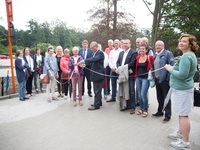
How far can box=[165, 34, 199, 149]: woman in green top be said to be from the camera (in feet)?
8.53

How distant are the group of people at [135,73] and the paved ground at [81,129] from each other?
1.03ft

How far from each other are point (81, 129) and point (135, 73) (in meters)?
2.12

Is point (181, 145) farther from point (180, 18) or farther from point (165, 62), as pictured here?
point (180, 18)

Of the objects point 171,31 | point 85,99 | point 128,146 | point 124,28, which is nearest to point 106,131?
point 128,146

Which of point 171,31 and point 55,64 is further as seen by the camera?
point 171,31

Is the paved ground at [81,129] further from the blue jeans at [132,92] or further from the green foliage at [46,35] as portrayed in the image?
the green foliage at [46,35]

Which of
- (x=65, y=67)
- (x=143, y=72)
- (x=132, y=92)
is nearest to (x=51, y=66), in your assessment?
(x=65, y=67)

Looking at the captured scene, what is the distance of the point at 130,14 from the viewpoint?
18.7m

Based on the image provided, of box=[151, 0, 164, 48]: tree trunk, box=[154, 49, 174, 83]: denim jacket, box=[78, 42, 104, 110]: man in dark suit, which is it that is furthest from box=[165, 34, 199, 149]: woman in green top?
box=[151, 0, 164, 48]: tree trunk

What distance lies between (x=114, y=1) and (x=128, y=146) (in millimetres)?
18428

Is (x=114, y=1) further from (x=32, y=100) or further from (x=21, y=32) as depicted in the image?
(x=21, y=32)

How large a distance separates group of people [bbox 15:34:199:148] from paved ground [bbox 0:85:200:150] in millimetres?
315

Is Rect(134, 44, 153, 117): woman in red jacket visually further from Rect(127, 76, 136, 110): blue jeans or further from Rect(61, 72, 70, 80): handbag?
Rect(61, 72, 70, 80): handbag

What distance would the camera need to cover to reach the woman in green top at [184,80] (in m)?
2.60
